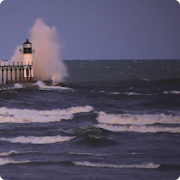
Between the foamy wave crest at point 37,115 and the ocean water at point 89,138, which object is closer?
the ocean water at point 89,138

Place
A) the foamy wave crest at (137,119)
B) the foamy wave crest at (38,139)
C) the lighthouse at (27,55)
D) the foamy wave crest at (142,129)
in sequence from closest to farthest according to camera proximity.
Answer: the foamy wave crest at (38,139) < the foamy wave crest at (142,129) < the foamy wave crest at (137,119) < the lighthouse at (27,55)

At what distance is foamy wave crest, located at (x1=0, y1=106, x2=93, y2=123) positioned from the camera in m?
23.1

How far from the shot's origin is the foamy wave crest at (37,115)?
75.8 feet

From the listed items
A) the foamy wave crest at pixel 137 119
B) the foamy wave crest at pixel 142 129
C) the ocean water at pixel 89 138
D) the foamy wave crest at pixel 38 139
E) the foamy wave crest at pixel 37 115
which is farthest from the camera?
the foamy wave crest at pixel 37 115

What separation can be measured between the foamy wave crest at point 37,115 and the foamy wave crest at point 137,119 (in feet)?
4.98

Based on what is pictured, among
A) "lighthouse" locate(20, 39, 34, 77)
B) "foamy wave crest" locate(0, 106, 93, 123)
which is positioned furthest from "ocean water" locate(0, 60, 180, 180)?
"lighthouse" locate(20, 39, 34, 77)

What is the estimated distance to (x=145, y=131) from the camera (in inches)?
794

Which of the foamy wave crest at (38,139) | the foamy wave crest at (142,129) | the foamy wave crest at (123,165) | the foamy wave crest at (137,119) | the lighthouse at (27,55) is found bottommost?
the foamy wave crest at (123,165)

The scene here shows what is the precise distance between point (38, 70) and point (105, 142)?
1171 inches

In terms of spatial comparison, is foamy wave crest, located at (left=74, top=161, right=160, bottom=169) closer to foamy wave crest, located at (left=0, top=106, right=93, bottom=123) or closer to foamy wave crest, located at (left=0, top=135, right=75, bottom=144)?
foamy wave crest, located at (left=0, top=135, right=75, bottom=144)

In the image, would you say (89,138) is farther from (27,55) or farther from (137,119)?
(27,55)

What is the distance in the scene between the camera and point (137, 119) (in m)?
22.9

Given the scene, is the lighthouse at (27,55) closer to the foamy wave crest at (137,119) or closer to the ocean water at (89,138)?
the ocean water at (89,138)


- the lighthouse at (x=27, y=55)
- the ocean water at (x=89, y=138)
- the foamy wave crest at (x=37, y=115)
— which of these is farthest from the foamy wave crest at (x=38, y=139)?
the lighthouse at (x=27, y=55)
